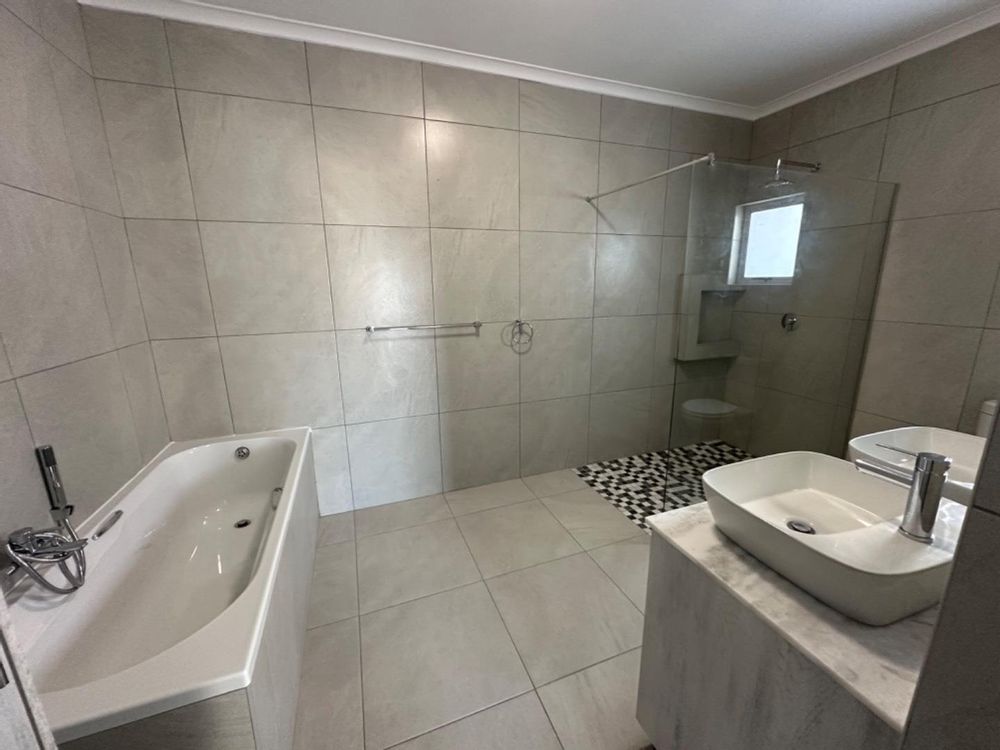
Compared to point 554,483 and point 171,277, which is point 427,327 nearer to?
point 171,277

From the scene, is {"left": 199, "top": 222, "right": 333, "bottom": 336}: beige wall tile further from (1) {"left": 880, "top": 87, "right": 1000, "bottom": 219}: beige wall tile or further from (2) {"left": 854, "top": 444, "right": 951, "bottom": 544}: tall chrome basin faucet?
(1) {"left": 880, "top": 87, "right": 1000, "bottom": 219}: beige wall tile

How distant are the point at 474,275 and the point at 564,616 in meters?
1.81

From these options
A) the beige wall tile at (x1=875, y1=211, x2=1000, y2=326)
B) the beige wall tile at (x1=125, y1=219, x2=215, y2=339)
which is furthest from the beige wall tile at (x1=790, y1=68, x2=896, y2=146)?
the beige wall tile at (x1=125, y1=219, x2=215, y2=339)

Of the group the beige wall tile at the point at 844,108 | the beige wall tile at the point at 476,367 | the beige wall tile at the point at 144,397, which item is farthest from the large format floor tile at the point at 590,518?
the beige wall tile at the point at 844,108

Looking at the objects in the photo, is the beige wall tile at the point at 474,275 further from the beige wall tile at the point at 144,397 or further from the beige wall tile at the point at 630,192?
the beige wall tile at the point at 144,397

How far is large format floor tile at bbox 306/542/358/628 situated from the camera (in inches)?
66.8

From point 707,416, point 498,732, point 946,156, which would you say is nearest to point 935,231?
point 946,156

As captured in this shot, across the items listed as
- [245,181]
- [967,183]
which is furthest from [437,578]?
[967,183]

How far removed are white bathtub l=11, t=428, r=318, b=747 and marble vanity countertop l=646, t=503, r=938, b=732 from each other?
110 cm

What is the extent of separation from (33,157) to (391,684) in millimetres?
2162

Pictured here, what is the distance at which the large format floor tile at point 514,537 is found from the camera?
6.56ft

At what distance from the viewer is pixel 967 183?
175 centimetres

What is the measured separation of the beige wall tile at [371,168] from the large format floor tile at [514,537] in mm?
1753

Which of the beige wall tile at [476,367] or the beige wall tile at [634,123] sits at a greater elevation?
the beige wall tile at [634,123]
